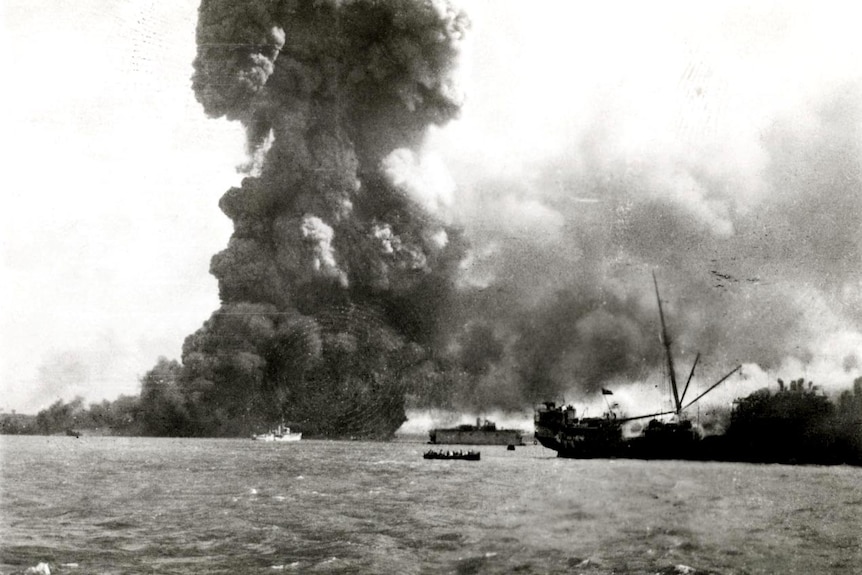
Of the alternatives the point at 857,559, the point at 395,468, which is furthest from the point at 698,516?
the point at 395,468

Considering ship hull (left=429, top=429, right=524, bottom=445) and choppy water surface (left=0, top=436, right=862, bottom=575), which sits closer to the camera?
choppy water surface (left=0, top=436, right=862, bottom=575)

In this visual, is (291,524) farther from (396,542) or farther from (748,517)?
(748,517)

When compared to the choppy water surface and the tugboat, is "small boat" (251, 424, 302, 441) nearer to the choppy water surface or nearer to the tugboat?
the tugboat

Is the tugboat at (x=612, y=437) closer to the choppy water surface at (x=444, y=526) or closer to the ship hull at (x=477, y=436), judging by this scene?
the choppy water surface at (x=444, y=526)

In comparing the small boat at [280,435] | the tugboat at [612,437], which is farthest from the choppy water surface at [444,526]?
the small boat at [280,435]

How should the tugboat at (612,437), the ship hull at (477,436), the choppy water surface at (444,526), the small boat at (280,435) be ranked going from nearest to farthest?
the choppy water surface at (444,526) → the tugboat at (612,437) → the small boat at (280,435) → the ship hull at (477,436)

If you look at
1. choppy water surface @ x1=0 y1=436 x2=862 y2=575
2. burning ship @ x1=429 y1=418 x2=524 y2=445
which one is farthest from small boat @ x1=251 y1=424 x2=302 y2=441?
choppy water surface @ x1=0 y1=436 x2=862 y2=575

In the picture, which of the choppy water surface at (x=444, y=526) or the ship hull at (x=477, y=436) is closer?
the choppy water surface at (x=444, y=526)
